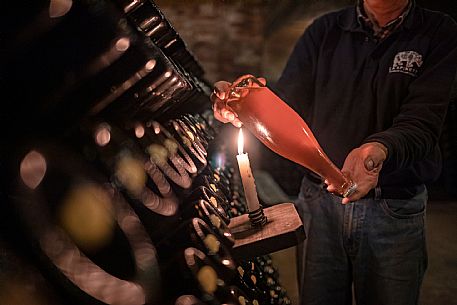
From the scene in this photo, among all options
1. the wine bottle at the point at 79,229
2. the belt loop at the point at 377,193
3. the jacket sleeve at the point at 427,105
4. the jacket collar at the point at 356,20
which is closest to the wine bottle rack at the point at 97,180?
the wine bottle at the point at 79,229

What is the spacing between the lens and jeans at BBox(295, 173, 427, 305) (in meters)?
1.98

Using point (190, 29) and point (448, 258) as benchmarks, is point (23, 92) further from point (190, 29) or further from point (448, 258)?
point (190, 29)

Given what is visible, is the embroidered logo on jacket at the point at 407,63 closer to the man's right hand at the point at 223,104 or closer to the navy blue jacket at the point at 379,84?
the navy blue jacket at the point at 379,84

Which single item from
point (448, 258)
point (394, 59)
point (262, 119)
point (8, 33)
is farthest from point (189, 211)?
point (448, 258)

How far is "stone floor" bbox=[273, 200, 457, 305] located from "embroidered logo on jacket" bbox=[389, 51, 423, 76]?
85.5 inches

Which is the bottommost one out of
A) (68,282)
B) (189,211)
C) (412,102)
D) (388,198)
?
(388,198)

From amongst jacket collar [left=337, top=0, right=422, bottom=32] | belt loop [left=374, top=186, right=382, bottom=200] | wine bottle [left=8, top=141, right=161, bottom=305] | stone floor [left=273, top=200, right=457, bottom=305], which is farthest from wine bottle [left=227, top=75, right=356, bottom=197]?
stone floor [left=273, top=200, right=457, bottom=305]

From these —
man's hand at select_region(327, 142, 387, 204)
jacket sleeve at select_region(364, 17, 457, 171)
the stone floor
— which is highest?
man's hand at select_region(327, 142, 387, 204)

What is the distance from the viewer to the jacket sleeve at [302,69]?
2279mm

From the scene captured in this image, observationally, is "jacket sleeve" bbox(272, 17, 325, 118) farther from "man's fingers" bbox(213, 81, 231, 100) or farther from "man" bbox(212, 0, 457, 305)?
"man's fingers" bbox(213, 81, 231, 100)

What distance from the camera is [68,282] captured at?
0.72 m

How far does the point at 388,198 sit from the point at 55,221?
1589 mm

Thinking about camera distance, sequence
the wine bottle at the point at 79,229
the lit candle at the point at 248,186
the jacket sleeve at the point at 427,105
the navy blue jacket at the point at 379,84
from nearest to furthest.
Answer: the wine bottle at the point at 79,229, the lit candle at the point at 248,186, the jacket sleeve at the point at 427,105, the navy blue jacket at the point at 379,84

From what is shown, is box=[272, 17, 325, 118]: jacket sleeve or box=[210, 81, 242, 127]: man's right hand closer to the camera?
box=[210, 81, 242, 127]: man's right hand
